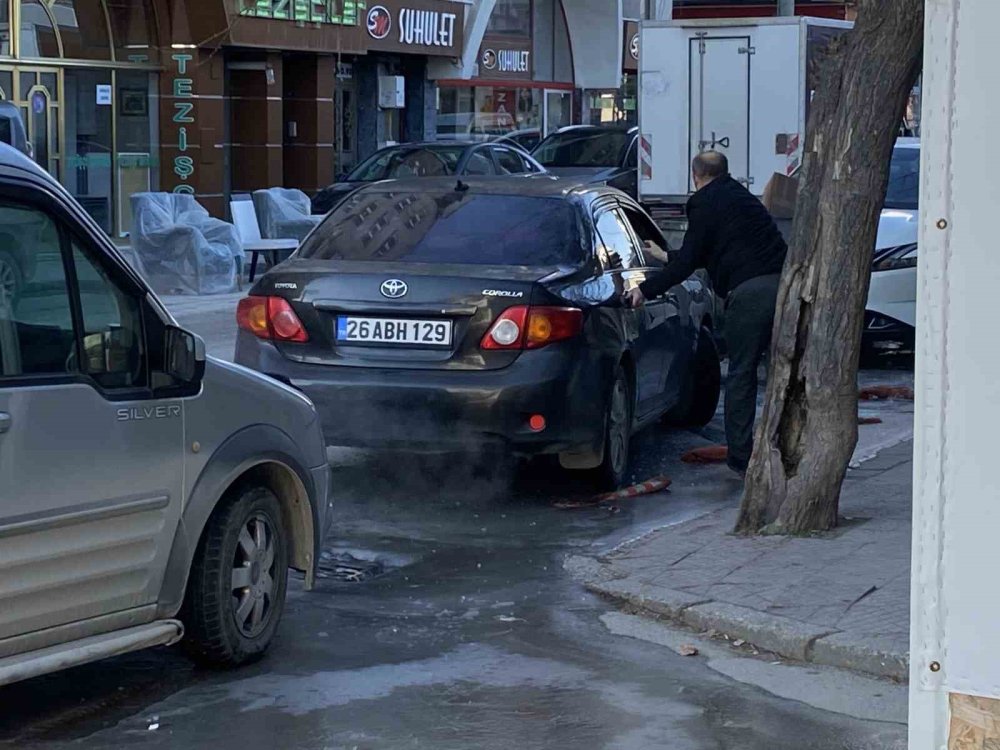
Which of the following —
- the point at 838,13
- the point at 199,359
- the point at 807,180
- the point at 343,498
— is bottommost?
the point at 343,498

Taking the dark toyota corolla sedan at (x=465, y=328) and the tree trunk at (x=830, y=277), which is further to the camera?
the dark toyota corolla sedan at (x=465, y=328)

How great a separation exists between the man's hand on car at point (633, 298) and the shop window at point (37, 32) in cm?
1497

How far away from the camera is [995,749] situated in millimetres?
2953

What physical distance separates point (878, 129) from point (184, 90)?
59.8ft

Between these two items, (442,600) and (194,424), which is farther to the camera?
(442,600)

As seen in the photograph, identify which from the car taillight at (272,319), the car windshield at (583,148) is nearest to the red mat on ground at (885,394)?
the car taillight at (272,319)

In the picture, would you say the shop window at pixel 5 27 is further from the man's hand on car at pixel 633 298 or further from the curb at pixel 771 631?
the curb at pixel 771 631

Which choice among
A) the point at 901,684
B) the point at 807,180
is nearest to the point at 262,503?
the point at 901,684

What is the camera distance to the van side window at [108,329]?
17.8 feet

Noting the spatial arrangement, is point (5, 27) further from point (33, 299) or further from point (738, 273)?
point (33, 299)

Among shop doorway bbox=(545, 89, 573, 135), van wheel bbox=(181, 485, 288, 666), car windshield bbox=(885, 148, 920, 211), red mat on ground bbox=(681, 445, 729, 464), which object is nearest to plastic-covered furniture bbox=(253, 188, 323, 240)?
car windshield bbox=(885, 148, 920, 211)

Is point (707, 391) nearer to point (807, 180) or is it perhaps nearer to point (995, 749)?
point (807, 180)

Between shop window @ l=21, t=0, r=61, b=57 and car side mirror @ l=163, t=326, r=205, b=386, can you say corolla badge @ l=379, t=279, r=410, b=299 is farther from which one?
shop window @ l=21, t=0, r=61, b=57

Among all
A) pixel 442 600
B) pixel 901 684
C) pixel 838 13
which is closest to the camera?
pixel 901 684
